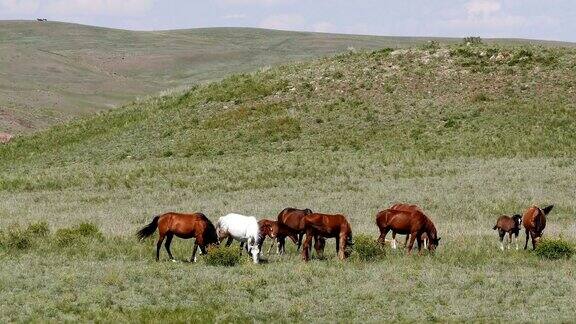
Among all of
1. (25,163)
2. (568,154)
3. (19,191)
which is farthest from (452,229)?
(25,163)

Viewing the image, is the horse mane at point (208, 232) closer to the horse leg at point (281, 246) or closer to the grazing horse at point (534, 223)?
the horse leg at point (281, 246)

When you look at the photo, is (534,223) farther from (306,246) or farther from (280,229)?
(280,229)

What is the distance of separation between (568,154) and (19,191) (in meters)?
28.3

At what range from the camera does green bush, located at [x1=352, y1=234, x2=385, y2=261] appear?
867 inches

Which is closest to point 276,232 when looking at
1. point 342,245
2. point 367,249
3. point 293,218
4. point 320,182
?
point 293,218

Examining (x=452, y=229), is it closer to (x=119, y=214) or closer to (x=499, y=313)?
(x=499, y=313)

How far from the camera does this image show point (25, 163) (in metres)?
54.7

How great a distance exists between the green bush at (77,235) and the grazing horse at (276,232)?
5.52 metres

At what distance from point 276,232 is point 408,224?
348 centimetres

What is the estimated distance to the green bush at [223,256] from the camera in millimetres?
21188

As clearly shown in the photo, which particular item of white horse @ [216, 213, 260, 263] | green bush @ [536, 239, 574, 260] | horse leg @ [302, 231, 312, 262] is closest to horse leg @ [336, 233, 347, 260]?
horse leg @ [302, 231, 312, 262]

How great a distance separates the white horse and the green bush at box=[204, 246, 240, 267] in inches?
22.1

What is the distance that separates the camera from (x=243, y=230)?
22.0 meters

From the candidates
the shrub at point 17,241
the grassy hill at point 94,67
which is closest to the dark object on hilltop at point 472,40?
the grassy hill at point 94,67
